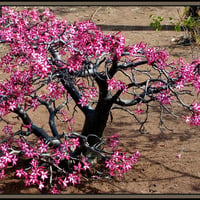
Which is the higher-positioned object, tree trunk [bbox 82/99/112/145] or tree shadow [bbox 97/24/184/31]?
tree shadow [bbox 97/24/184/31]

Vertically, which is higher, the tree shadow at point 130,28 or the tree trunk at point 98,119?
the tree shadow at point 130,28

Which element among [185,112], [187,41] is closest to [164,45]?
[187,41]

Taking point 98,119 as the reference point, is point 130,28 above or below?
above

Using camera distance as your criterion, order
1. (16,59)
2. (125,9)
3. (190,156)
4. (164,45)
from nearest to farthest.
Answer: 1. (16,59)
2. (190,156)
3. (164,45)
4. (125,9)

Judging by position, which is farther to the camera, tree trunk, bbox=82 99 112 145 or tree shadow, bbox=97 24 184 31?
tree shadow, bbox=97 24 184 31

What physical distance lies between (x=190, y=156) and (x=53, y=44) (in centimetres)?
199

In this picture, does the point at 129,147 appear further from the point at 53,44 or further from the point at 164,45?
the point at 164,45

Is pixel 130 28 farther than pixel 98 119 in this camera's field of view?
Yes

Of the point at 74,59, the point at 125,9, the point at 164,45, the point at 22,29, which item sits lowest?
the point at 74,59

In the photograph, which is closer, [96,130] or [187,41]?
[96,130]

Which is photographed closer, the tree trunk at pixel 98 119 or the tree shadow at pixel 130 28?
the tree trunk at pixel 98 119

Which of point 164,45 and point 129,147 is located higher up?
point 164,45

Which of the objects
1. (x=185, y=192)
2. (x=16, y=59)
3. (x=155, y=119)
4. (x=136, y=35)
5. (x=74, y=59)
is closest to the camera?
(x=74, y=59)

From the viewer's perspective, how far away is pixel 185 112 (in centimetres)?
470
